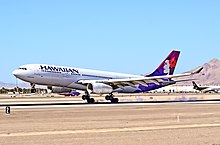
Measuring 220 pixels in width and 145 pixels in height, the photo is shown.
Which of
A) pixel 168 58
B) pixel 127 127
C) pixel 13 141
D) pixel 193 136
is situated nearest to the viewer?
pixel 13 141

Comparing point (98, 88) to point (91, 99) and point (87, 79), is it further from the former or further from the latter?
point (87, 79)

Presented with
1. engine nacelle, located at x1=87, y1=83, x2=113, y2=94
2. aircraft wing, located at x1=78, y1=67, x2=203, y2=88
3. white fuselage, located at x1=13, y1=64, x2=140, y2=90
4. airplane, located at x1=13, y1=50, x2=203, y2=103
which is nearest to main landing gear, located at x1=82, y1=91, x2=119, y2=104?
airplane, located at x1=13, y1=50, x2=203, y2=103

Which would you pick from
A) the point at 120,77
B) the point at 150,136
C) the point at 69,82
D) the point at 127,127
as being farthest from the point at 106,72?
the point at 150,136

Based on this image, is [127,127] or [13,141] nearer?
[13,141]

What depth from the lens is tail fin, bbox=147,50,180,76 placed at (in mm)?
72938

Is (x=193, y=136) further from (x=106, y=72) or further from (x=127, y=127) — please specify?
(x=106, y=72)

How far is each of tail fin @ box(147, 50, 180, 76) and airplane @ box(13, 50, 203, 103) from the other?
249 cm

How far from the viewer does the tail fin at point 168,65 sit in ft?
239

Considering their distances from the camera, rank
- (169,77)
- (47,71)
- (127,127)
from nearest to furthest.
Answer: (127,127), (47,71), (169,77)

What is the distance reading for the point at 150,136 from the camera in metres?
21.0

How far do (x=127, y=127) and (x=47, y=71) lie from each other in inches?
1404

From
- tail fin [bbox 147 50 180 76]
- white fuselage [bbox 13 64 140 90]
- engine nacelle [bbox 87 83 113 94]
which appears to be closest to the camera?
white fuselage [bbox 13 64 140 90]

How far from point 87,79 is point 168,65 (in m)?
16.2

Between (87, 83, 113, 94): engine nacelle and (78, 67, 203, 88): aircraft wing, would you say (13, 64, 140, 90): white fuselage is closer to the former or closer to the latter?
(78, 67, 203, 88): aircraft wing
